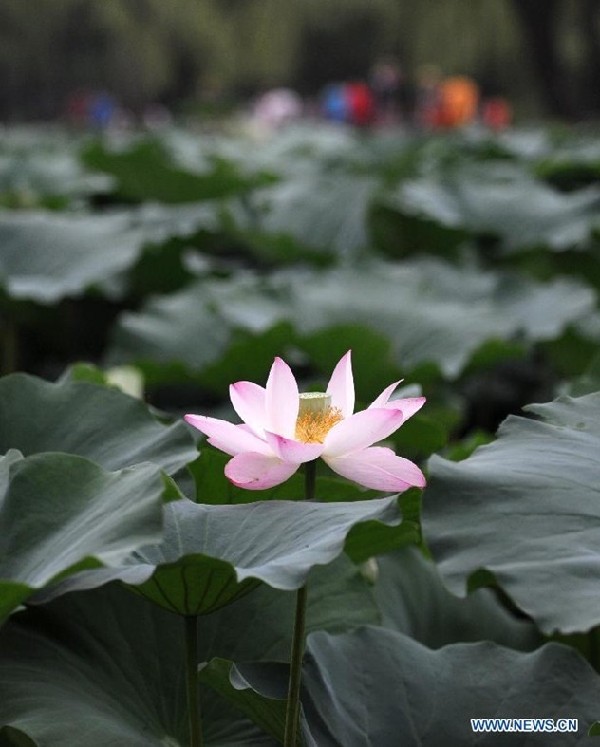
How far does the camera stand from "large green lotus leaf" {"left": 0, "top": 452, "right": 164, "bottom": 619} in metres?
0.80

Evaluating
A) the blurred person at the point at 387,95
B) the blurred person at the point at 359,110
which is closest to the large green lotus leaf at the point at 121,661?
the blurred person at the point at 359,110

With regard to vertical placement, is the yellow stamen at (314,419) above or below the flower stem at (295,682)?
above

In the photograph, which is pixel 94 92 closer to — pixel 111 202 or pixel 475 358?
pixel 111 202

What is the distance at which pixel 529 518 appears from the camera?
2.96 feet

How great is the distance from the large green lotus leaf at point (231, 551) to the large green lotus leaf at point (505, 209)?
2227 millimetres

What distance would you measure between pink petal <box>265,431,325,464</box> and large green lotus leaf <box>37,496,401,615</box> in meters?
0.04

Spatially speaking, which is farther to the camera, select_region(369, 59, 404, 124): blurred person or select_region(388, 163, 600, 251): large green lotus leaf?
select_region(369, 59, 404, 124): blurred person

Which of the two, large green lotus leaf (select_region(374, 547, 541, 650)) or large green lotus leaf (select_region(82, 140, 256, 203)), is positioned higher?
large green lotus leaf (select_region(374, 547, 541, 650))

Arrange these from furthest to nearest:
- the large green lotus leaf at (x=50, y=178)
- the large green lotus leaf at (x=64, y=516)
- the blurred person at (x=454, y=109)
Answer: the blurred person at (x=454, y=109) < the large green lotus leaf at (x=50, y=178) < the large green lotus leaf at (x=64, y=516)

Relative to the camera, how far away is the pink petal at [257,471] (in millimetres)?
893

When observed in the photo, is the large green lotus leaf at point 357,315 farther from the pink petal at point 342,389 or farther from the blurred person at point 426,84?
the blurred person at point 426,84

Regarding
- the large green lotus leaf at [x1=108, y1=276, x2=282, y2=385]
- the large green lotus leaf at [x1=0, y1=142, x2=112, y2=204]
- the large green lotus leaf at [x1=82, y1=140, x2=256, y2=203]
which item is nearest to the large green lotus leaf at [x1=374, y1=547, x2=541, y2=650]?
the large green lotus leaf at [x1=108, y1=276, x2=282, y2=385]

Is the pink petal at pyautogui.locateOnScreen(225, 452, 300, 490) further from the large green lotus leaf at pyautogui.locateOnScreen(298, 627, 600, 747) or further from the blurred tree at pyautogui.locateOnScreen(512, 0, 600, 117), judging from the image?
the blurred tree at pyautogui.locateOnScreen(512, 0, 600, 117)

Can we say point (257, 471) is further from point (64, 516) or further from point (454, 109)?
point (454, 109)
